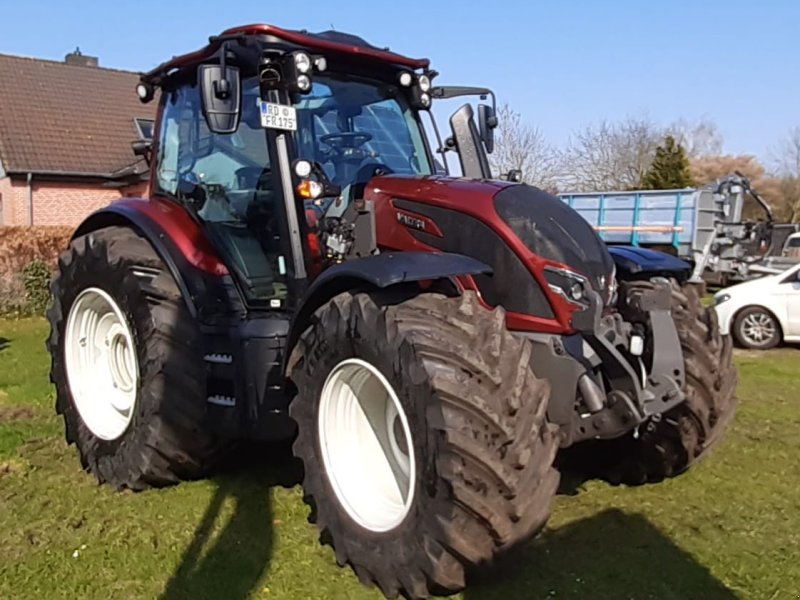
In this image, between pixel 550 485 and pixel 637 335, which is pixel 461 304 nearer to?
pixel 550 485

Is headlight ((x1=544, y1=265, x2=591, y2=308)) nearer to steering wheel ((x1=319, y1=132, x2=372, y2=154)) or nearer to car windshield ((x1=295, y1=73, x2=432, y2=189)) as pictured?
car windshield ((x1=295, y1=73, x2=432, y2=189))

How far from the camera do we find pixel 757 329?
443 inches

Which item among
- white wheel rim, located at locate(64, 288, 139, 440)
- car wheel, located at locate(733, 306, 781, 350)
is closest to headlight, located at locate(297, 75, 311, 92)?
white wheel rim, located at locate(64, 288, 139, 440)

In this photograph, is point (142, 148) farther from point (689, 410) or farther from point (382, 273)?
point (689, 410)

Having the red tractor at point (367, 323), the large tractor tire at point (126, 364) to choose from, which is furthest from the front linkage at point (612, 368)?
the large tractor tire at point (126, 364)

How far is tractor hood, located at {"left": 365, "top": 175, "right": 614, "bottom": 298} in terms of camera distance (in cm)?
350

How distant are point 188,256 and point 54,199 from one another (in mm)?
21149

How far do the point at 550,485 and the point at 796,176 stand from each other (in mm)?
42411

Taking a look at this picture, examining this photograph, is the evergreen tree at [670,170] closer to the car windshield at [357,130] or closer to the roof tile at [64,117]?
the roof tile at [64,117]

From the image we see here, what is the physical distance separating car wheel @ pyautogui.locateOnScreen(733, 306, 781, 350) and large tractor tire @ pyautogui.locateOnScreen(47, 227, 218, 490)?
9.06m

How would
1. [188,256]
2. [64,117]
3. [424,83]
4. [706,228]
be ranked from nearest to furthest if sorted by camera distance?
Result: [188,256] < [424,83] < [706,228] < [64,117]

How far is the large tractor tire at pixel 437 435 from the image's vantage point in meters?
2.90

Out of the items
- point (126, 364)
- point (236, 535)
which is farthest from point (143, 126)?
point (236, 535)

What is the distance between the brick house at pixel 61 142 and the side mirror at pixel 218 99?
1958 centimetres
